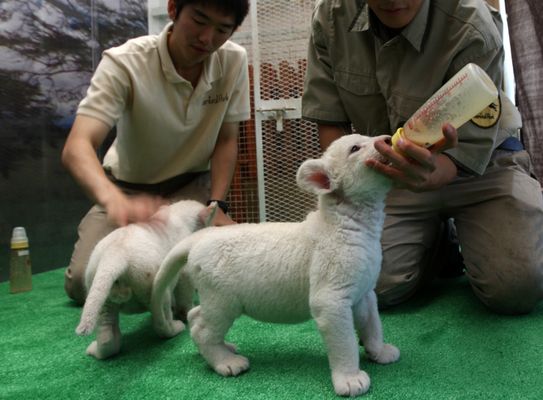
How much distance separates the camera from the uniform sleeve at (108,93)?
1.40 m

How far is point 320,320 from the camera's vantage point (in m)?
0.85

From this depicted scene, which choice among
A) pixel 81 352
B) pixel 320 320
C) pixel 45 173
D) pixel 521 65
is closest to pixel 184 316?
pixel 81 352

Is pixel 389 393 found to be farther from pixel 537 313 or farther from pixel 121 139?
pixel 121 139

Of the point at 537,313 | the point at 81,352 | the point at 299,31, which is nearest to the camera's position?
the point at 81,352

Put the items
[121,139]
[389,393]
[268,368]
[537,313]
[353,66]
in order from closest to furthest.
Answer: [389,393] → [268,368] → [537,313] → [353,66] → [121,139]

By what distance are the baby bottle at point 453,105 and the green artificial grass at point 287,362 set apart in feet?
1.49

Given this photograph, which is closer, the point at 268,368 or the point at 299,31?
the point at 268,368

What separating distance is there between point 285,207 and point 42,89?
1.31 meters

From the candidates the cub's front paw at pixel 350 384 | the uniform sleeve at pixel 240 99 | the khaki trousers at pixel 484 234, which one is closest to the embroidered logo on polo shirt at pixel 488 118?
the khaki trousers at pixel 484 234

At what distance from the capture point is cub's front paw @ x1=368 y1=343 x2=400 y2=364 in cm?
98

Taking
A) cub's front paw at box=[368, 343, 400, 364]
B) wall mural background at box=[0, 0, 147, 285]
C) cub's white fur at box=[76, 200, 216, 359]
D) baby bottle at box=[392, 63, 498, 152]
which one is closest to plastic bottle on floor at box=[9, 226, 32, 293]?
wall mural background at box=[0, 0, 147, 285]

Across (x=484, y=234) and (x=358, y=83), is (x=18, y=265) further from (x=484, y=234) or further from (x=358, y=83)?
(x=484, y=234)

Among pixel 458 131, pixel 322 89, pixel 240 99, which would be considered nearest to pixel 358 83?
pixel 322 89

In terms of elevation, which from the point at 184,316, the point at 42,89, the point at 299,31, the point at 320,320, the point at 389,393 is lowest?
the point at 184,316
